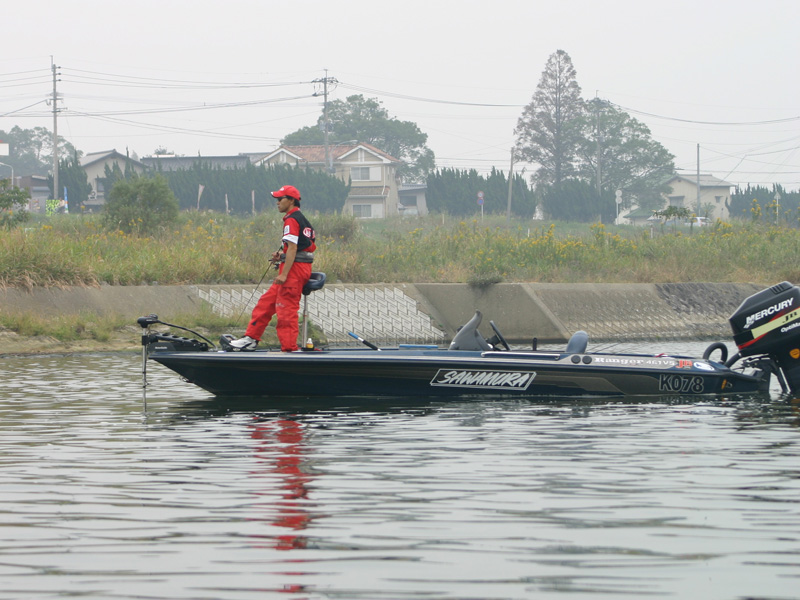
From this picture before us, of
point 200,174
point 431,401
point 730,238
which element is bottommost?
point 431,401

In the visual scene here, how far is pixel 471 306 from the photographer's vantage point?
22.1 metres

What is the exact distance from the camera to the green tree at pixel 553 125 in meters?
93.4

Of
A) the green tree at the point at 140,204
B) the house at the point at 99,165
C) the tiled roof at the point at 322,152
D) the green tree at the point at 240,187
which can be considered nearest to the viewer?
the green tree at the point at 140,204

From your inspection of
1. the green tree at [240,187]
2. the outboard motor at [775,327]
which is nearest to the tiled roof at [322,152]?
the green tree at [240,187]

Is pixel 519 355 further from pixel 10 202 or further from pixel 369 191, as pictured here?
pixel 369 191

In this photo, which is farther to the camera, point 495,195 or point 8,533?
point 495,195

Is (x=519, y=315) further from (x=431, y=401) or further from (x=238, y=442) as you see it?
(x=238, y=442)

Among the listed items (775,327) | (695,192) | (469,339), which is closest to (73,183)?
(469,339)

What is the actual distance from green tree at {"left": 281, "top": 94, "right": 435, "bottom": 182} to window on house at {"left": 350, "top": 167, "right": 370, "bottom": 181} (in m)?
10.3

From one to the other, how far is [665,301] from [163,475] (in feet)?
60.3

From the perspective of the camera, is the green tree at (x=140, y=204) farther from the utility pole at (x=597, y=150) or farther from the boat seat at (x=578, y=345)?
the utility pole at (x=597, y=150)

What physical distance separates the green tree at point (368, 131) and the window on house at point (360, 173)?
10.3m

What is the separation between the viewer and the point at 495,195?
2854 inches

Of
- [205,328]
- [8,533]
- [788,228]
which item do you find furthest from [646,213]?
[8,533]
